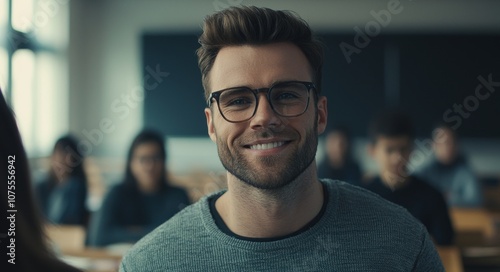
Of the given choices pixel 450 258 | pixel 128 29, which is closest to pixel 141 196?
pixel 450 258

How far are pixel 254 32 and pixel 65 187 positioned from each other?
350 centimetres

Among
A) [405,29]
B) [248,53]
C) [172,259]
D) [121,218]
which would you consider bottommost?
[121,218]

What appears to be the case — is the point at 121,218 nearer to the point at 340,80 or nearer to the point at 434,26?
the point at 340,80

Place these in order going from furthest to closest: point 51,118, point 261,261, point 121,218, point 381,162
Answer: point 51,118
point 121,218
point 381,162
point 261,261

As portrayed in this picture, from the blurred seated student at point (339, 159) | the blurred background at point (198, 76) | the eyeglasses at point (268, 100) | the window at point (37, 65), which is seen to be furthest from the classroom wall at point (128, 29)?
the eyeglasses at point (268, 100)

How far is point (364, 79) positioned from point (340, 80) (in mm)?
300

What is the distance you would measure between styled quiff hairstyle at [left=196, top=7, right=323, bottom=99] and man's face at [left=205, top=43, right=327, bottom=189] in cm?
2

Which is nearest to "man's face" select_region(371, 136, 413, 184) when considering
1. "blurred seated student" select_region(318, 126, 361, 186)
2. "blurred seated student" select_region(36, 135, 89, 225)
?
"blurred seated student" select_region(36, 135, 89, 225)

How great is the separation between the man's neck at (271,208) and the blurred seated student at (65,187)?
10.2 ft

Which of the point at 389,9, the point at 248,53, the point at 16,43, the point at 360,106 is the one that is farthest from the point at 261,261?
the point at 389,9

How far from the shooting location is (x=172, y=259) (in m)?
1.37

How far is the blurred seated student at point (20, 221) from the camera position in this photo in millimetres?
991

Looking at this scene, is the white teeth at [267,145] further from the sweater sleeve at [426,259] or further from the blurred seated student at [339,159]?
the blurred seated student at [339,159]

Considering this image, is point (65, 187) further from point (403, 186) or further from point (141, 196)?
point (403, 186)
